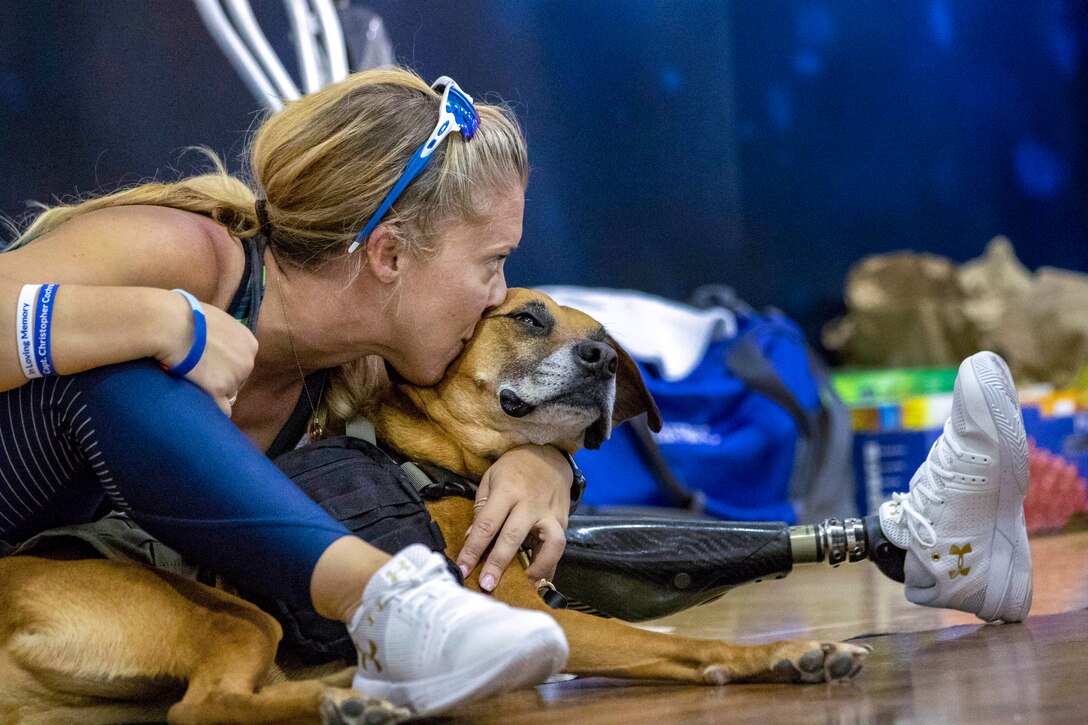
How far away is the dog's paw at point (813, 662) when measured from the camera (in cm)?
122

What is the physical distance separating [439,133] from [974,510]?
843 millimetres

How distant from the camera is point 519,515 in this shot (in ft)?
4.63

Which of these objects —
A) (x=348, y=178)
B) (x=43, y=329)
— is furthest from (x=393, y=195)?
(x=43, y=329)

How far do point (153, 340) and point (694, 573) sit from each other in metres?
0.81

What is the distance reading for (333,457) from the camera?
143 centimetres

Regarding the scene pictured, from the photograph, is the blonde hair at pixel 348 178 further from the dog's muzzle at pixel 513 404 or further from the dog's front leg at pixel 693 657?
the dog's front leg at pixel 693 657

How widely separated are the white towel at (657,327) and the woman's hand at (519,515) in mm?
1464

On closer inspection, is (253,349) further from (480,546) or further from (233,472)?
(480,546)

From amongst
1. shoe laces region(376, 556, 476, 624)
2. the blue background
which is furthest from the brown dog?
the blue background

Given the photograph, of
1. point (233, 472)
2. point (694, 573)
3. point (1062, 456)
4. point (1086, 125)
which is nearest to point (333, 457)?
point (233, 472)

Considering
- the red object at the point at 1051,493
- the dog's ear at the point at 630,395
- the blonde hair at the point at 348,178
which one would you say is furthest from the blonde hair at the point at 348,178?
the red object at the point at 1051,493

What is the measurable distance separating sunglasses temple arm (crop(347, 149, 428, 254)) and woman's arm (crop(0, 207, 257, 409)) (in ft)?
0.57

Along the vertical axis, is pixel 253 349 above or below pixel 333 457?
above

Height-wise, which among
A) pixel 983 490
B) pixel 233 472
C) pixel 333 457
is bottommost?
pixel 983 490
